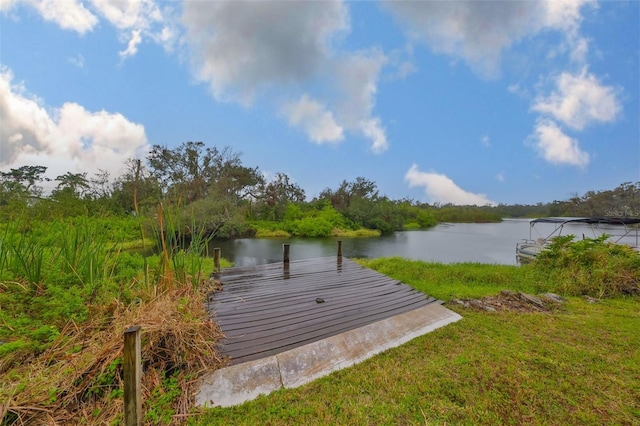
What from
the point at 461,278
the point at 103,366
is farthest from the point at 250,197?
the point at 103,366

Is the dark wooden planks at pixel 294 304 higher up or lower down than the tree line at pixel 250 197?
lower down

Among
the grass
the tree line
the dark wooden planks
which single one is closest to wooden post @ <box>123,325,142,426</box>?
the dark wooden planks

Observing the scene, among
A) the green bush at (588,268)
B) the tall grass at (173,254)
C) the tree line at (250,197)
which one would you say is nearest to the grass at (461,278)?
the green bush at (588,268)

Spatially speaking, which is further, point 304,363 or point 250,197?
point 250,197

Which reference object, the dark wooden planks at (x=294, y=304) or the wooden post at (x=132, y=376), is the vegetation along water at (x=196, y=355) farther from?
the dark wooden planks at (x=294, y=304)

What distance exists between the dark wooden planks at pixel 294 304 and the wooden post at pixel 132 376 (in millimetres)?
806

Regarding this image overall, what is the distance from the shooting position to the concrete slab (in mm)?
1938

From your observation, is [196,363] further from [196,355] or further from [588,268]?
[588,268]

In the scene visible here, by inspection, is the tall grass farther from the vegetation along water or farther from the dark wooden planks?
the dark wooden planks

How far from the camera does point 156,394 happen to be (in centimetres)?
178

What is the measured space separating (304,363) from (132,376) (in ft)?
4.33

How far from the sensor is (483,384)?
203cm

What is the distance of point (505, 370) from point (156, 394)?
277 cm

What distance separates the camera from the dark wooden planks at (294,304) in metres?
2.56
